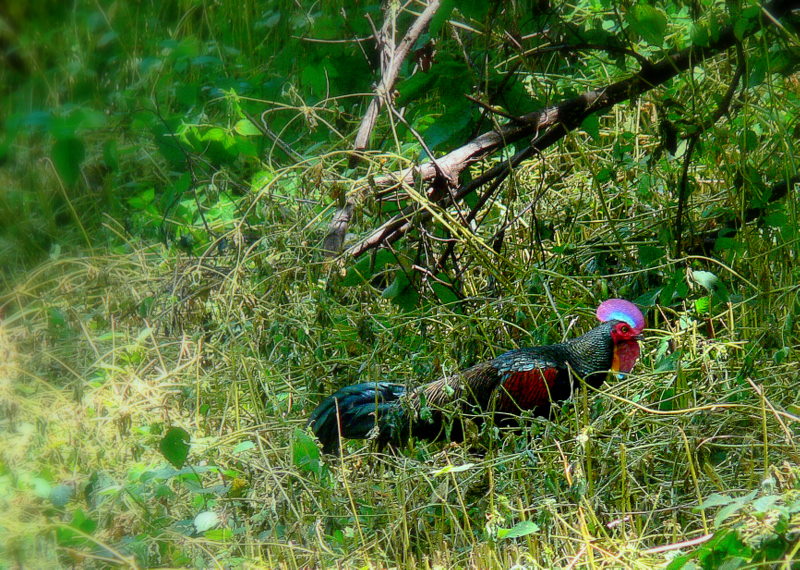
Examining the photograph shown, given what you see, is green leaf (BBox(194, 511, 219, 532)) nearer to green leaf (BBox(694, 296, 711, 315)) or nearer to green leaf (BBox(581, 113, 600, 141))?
green leaf (BBox(694, 296, 711, 315))

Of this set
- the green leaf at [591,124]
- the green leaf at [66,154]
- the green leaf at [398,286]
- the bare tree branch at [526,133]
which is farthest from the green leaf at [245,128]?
the green leaf at [66,154]

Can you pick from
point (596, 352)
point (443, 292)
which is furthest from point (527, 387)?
point (443, 292)

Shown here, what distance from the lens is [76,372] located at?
3.92m

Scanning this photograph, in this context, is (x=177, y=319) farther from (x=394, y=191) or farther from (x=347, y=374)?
(x=394, y=191)

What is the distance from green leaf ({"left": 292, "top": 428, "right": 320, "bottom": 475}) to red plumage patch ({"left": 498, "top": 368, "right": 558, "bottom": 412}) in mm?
796

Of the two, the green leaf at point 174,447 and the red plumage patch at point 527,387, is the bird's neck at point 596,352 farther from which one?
the green leaf at point 174,447

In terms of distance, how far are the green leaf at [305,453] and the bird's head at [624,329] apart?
52.5 inches

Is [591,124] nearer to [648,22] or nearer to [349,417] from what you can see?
[648,22]

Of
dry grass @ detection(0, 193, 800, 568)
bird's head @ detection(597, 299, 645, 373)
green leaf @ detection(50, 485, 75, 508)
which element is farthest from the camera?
bird's head @ detection(597, 299, 645, 373)

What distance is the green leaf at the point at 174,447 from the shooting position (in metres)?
2.64

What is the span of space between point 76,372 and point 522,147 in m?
2.18

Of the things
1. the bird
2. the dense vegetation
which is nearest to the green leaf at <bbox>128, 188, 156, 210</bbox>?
the dense vegetation

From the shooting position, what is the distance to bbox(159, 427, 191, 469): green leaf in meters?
2.64

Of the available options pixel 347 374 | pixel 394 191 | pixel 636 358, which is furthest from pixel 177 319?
pixel 636 358
